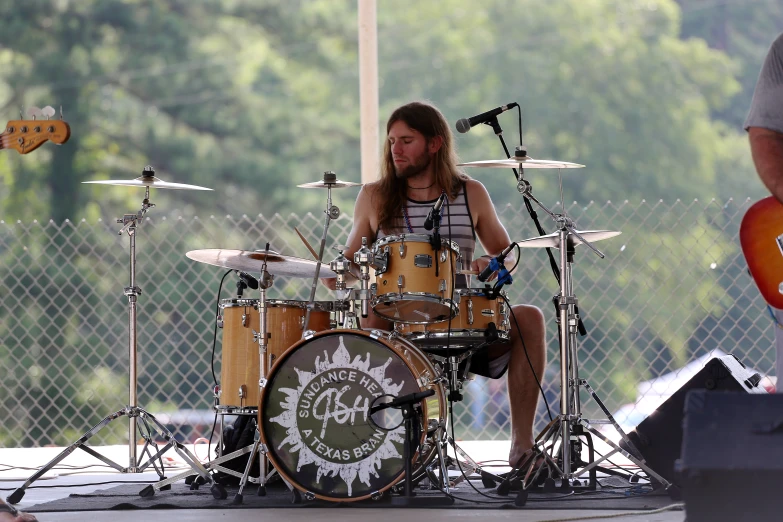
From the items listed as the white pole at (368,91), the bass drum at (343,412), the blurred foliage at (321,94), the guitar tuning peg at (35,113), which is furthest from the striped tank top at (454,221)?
the blurred foliage at (321,94)

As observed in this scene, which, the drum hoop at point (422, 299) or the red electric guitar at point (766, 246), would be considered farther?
the drum hoop at point (422, 299)

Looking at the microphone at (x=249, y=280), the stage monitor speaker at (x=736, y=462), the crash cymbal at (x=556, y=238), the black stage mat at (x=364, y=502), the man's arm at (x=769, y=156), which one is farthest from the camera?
the microphone at (x=249, y=280)

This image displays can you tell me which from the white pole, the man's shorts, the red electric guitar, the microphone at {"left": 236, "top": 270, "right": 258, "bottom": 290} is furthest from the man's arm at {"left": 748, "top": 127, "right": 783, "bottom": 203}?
the white pole

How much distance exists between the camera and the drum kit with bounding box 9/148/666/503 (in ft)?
10.8

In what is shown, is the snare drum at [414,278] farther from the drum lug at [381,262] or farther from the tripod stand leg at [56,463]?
the tripod stand leg at [56,463]

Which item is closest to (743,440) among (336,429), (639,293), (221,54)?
(336,429)

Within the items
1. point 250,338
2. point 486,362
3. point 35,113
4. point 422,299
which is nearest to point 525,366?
point 486,362

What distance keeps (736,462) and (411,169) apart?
2399mm

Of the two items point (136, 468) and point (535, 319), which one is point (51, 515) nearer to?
point (136, 468)

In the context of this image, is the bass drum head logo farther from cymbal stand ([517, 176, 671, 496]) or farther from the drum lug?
cymbal stand ([517, 176, 671, 496])

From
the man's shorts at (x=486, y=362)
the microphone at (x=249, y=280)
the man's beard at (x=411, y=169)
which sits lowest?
the man's shorts at (x=486, y=362)

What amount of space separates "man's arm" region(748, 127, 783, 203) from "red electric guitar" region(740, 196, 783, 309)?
0.17ft

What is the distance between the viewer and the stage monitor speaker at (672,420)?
3406 mm

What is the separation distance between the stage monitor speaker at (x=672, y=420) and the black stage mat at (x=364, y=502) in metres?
0.13
